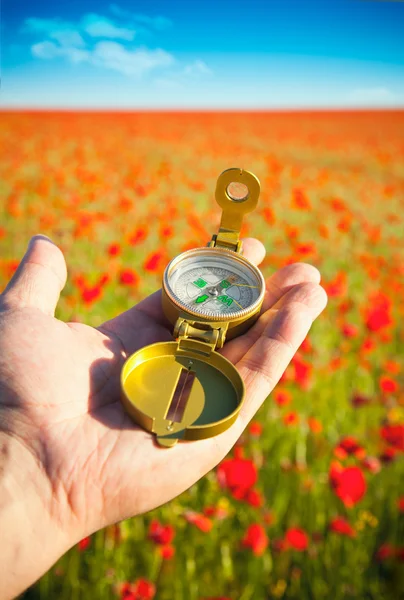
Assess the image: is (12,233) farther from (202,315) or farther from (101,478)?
(101,478)

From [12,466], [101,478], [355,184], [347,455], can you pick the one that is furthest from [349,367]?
[355,184]

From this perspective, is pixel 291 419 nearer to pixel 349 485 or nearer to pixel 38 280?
pixel 349 485

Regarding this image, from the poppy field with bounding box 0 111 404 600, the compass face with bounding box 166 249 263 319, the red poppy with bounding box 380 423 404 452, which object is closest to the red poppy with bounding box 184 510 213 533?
the poppy field with bounding box 0 111 404 600

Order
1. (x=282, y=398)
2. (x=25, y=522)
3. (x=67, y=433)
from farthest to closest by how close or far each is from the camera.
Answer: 1. (x=282, y=398)
2. (x=67, y=433)
3. (x=25, y=522)

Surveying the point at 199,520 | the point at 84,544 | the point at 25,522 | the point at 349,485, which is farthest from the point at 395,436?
the point at 25,522

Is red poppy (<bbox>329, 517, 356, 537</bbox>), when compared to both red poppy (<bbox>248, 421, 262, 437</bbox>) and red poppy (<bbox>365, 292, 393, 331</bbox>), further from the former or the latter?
red poppy (<bbox>365, 292, 393, 331</bbox>)

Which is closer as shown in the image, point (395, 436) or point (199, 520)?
point (199, 520)
